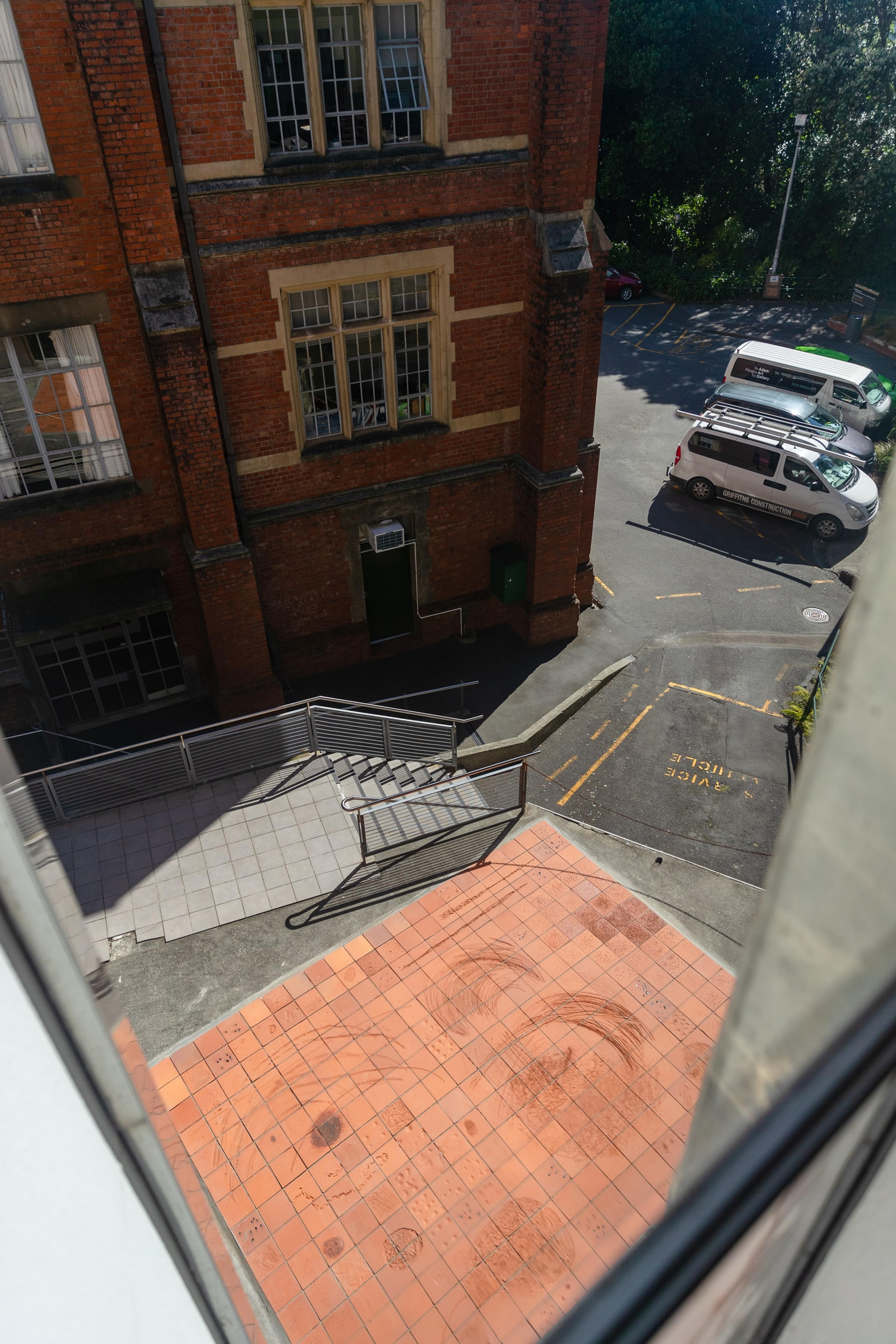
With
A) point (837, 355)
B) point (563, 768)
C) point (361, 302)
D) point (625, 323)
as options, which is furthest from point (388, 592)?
point (625, 323)

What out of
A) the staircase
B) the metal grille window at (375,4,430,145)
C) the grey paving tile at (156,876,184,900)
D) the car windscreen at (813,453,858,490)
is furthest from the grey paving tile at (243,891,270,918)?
the car windscreen at (813,453,858,490)

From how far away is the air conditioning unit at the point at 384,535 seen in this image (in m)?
13.9

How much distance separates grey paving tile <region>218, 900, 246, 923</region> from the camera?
1092cm

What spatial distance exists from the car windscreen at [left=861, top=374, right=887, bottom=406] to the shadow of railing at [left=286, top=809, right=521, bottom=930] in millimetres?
17449

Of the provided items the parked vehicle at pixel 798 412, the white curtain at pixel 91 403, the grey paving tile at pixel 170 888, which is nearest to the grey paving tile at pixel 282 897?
the grey paving tile at pixel 170 888

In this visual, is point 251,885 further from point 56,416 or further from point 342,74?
point 342,74

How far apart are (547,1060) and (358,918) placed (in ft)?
9.17

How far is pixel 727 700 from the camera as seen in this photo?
49.1 feet

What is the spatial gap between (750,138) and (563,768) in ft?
102

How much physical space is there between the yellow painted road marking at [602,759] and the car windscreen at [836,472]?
8.33m

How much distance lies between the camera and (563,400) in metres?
13.8

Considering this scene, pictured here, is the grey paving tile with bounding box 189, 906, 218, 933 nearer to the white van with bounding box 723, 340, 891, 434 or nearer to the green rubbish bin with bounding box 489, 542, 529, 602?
the green rubbish bin with bounding box 489, 542, 529, 602

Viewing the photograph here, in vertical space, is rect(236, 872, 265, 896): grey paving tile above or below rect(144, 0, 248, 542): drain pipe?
below

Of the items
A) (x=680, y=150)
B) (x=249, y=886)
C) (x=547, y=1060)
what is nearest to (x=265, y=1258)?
(x=547, y=1060)
